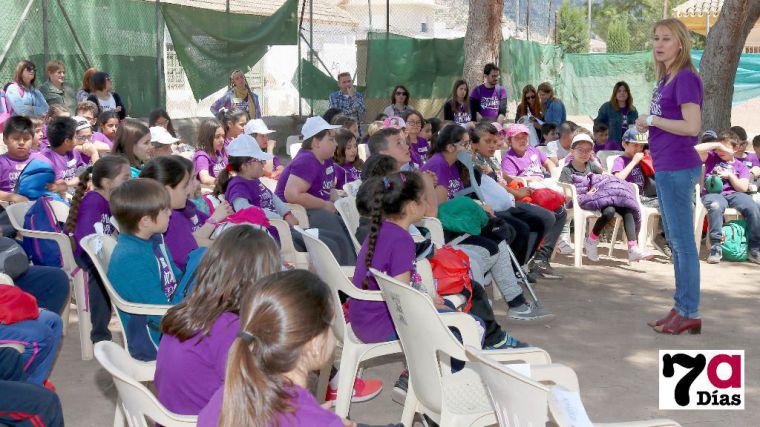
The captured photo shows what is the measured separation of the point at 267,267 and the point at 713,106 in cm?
876

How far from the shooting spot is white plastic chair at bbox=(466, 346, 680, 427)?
2.02 metres

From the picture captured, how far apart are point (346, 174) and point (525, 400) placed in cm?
499

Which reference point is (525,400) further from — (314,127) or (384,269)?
(314,127)

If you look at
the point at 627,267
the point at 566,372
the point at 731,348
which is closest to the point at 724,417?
the point at 731,348

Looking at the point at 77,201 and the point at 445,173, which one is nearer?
the point at 77,201

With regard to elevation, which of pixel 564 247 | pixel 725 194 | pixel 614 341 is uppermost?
pixel 725 194

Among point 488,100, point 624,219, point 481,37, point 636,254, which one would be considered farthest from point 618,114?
point 481,37

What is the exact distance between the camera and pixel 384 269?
4066 millimetres

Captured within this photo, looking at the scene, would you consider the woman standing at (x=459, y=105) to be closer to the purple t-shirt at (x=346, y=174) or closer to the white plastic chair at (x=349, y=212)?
the purple t-shirt at (x=346, y=174)

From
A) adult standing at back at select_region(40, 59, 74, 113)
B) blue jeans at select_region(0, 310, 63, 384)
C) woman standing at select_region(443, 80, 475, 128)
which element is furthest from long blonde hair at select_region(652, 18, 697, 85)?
woman standing at select_region(443, 80, 475, 128)

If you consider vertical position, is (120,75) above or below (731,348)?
above

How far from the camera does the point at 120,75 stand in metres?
9.97

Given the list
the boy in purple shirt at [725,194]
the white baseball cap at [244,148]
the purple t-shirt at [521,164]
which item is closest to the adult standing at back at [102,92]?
the white baseball cap at [244,148]

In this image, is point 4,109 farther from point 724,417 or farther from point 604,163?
point 724,417
